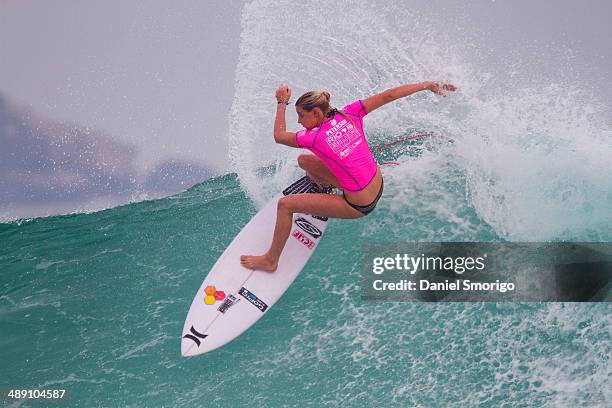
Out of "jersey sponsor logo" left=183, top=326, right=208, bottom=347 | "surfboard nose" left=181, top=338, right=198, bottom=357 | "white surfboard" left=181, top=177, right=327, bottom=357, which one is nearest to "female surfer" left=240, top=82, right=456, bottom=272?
"white surfboard" left=181, top=177, right=327, bottom=357

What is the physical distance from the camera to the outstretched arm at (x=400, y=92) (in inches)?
150

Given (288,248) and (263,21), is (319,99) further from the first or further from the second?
(263,21)

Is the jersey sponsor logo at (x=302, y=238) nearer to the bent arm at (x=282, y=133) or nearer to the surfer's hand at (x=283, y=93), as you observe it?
the bent arm at (x=282, y=133)

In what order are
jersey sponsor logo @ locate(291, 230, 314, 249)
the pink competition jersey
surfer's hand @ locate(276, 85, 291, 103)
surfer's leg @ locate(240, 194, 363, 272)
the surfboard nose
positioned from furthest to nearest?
jersey sponsor logo @ locate(291, 230, 314, 249) < the surfboard nose < surfer's leg @ locate(240, 194, 363, 272) < surfer's hand @ locate(276, 85, 291, 103) < the pink competition jersey

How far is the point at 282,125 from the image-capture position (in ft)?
12.2

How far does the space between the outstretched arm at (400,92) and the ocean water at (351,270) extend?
2.35 ft

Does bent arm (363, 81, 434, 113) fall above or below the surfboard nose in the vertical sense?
above

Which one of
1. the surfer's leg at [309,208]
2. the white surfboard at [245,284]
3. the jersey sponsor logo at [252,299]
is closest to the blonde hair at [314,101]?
the surfer's leg at [309,208]

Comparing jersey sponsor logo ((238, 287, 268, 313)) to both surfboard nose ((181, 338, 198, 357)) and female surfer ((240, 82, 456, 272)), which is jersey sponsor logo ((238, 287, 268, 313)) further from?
surfboard nose ((181, 338, 198, 357))

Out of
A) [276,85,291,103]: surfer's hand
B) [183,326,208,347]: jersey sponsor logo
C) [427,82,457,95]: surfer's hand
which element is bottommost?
[183,326,208,347]: jersey sponsor logo

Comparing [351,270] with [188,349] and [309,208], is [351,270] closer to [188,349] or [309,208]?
[309,208]

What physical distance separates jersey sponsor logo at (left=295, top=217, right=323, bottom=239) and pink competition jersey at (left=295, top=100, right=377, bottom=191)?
32.6 inches

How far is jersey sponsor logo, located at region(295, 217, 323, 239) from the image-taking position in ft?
15.1

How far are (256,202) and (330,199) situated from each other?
1.61m
